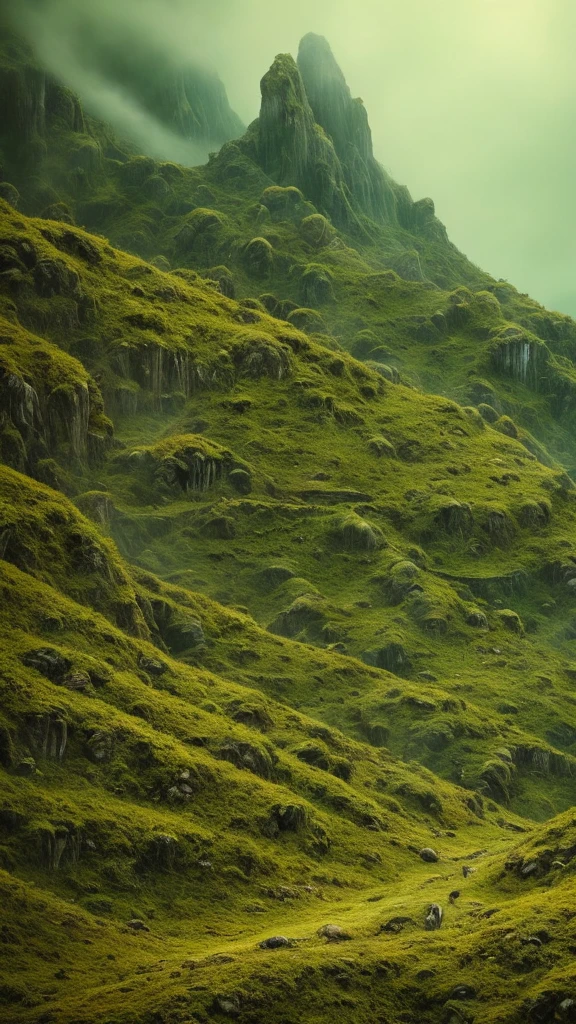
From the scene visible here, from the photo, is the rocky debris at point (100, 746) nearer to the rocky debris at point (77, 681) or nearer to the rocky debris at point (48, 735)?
the rocky debris at point (48, 735)

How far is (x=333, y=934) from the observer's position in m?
78.2

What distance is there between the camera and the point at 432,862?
117688mm

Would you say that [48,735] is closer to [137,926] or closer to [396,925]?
[137,926]

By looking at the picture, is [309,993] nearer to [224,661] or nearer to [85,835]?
[85,835]

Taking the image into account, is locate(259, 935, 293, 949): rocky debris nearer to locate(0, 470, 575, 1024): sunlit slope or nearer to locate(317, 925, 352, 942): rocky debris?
locate(0, 470, 575, 1024): sunlit slope

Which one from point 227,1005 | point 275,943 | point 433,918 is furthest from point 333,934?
point 227,1005

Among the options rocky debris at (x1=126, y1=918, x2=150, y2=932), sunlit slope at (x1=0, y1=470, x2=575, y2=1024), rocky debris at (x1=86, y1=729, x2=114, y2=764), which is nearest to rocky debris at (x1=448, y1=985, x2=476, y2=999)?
sunlit slope at (x1=0, y1=470, x2=575, y2=1024)

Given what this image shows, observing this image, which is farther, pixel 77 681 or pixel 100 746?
pixel 77 681

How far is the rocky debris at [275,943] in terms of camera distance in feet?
248

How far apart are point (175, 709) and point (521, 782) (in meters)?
66.8

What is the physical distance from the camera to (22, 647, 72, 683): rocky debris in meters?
101

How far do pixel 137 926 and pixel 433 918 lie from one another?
61.6 feet

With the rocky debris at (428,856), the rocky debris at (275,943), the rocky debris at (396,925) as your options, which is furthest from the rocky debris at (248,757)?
the rocky debris at (275,943)

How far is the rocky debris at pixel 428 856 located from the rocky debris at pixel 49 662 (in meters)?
38.3
